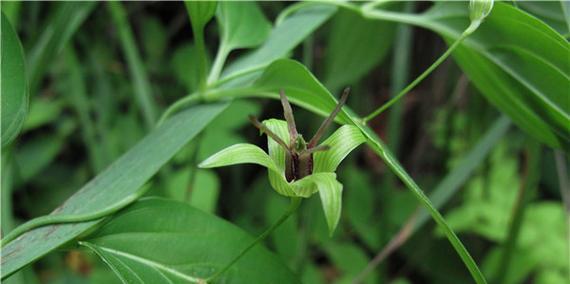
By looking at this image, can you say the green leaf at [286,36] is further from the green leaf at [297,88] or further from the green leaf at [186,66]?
the green leaf at [186,66]

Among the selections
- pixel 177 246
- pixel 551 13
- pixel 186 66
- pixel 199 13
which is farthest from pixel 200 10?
pixel 186 66

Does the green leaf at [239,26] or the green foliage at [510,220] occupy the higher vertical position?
the green leaf at [239,26]

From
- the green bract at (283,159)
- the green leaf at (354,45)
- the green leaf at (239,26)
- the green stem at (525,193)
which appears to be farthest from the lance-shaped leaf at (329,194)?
the green leaf at (354,45)

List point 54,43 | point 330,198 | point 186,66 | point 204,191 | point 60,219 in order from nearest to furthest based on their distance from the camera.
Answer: point 330,198
point 60,219
point 54,43
point 204,191
point 186,66

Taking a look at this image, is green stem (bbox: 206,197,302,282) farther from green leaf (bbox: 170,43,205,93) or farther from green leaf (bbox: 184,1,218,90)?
green leaf (bbox: 170,43,205,93)

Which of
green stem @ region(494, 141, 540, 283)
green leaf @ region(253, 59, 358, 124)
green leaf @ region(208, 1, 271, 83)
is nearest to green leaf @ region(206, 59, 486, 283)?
green leaf @ region(253, 59, 358, 124)

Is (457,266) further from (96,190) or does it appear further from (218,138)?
(96,190)

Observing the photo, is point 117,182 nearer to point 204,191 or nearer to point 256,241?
point 256,241
